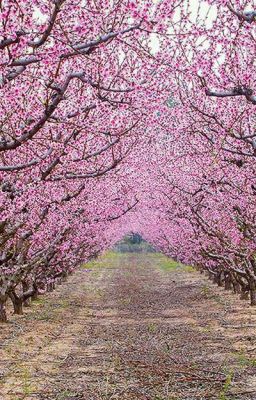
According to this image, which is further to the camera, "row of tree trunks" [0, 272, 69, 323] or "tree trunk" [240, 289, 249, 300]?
"tree trunk" [240, 289, 249, 300]

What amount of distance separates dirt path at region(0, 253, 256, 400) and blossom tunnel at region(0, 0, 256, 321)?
201cm

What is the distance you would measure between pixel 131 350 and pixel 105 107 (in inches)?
209

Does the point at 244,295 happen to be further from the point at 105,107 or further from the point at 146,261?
the point at 146,261

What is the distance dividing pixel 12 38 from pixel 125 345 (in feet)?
29.5

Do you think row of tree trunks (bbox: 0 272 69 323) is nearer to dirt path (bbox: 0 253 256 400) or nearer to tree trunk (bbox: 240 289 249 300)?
dirt path (bbox: 0 253 256 400)

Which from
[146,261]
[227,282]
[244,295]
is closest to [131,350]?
[244,295]

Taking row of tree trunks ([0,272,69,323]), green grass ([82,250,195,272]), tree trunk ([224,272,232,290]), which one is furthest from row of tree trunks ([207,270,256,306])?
green grass ([82,250,195,272])

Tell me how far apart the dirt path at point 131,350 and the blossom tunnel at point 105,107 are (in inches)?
79.1

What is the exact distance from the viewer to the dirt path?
10000 mm

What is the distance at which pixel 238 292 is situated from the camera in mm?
26688

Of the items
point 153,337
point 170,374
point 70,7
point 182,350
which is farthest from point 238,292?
point 70,7

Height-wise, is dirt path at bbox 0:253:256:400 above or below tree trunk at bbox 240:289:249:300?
below

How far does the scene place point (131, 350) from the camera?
13.8 metres

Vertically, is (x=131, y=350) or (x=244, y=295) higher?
(x=244, y=295)
